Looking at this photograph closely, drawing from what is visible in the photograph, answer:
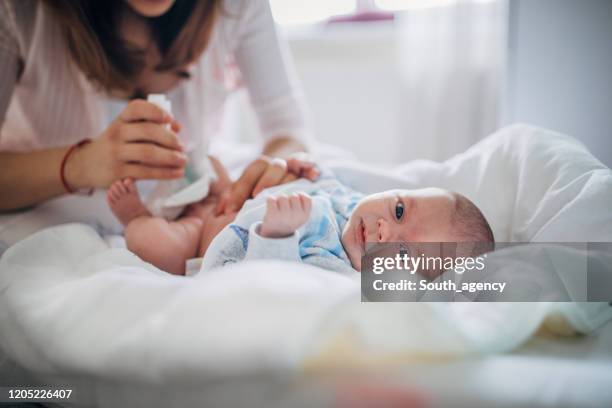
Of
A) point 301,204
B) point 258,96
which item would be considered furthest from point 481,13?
point 301,204

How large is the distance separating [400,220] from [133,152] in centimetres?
37

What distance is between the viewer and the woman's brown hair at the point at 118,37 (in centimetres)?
79

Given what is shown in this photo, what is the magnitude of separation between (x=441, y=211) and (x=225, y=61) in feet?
2.03

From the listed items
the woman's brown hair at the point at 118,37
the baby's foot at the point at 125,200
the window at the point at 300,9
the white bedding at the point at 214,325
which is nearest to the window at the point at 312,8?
the window at the point at 300,9

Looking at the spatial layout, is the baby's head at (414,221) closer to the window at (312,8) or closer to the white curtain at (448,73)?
the window at (312,8)

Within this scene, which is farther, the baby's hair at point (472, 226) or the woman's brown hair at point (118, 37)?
the woman's brown hair at point (118, 37)

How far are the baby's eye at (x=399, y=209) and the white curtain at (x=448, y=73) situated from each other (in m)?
0.95

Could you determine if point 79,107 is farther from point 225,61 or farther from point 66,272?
point 66,272

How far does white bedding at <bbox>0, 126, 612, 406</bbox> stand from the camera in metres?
0.35

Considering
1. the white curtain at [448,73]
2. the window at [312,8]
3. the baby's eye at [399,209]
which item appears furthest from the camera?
the white curtain at [448,73]

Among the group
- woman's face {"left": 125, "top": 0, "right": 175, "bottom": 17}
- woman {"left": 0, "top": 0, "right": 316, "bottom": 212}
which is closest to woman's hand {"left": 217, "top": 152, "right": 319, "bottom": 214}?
woman {"left": 0, "top": 0, "right": 316, "bottom": 212}

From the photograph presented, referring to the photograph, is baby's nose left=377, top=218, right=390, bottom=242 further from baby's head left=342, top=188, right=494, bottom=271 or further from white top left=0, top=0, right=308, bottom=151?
white top left=0, top=0, right=308, bottom=151

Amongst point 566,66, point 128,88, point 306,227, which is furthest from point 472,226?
point 128,88

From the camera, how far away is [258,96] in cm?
110
